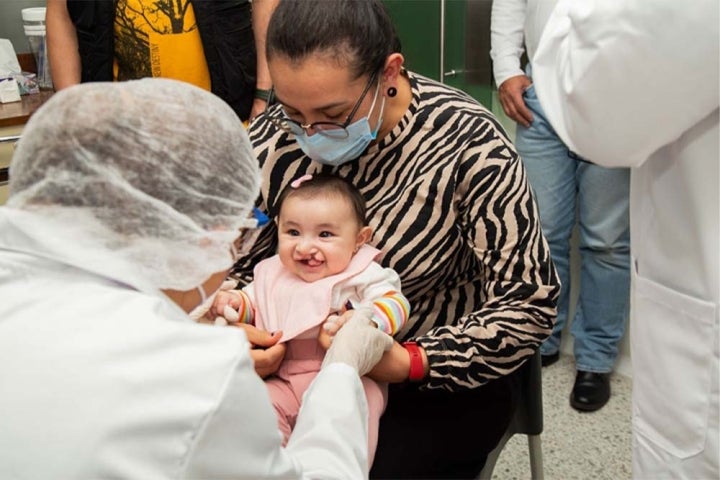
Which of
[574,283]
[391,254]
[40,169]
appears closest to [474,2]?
[574,283]

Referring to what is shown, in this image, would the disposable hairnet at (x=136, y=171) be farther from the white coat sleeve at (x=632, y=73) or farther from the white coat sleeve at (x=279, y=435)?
the white coat sleeve at (x=632, y=73)

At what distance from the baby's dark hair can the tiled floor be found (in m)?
1.12

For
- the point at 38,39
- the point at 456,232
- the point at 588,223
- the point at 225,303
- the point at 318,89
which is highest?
the point at 318,89

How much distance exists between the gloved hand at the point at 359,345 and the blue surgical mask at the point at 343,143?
319 millimetres

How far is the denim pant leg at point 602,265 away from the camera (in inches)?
92.2

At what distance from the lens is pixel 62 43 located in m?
2.35

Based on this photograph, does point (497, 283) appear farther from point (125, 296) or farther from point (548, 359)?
point (548, 359)

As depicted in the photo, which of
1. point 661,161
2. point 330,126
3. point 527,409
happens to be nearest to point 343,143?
point 330,126

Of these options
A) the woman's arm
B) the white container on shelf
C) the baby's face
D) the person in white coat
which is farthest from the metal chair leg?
the white container on shelf

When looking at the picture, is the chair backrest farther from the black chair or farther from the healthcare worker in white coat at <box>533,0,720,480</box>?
the healthcare worker in white coat at <box>533,0,720,480</box>

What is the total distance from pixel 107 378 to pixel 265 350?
0.60 metres

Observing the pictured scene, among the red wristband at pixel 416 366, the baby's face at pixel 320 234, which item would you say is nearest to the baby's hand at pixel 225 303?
the baby's face at pixel 320 234

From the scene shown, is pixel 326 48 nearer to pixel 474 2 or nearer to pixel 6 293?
pixel 6 293

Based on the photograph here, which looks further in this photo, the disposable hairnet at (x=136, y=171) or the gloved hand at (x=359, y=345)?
the gloved hand at (x=359, y=345)
